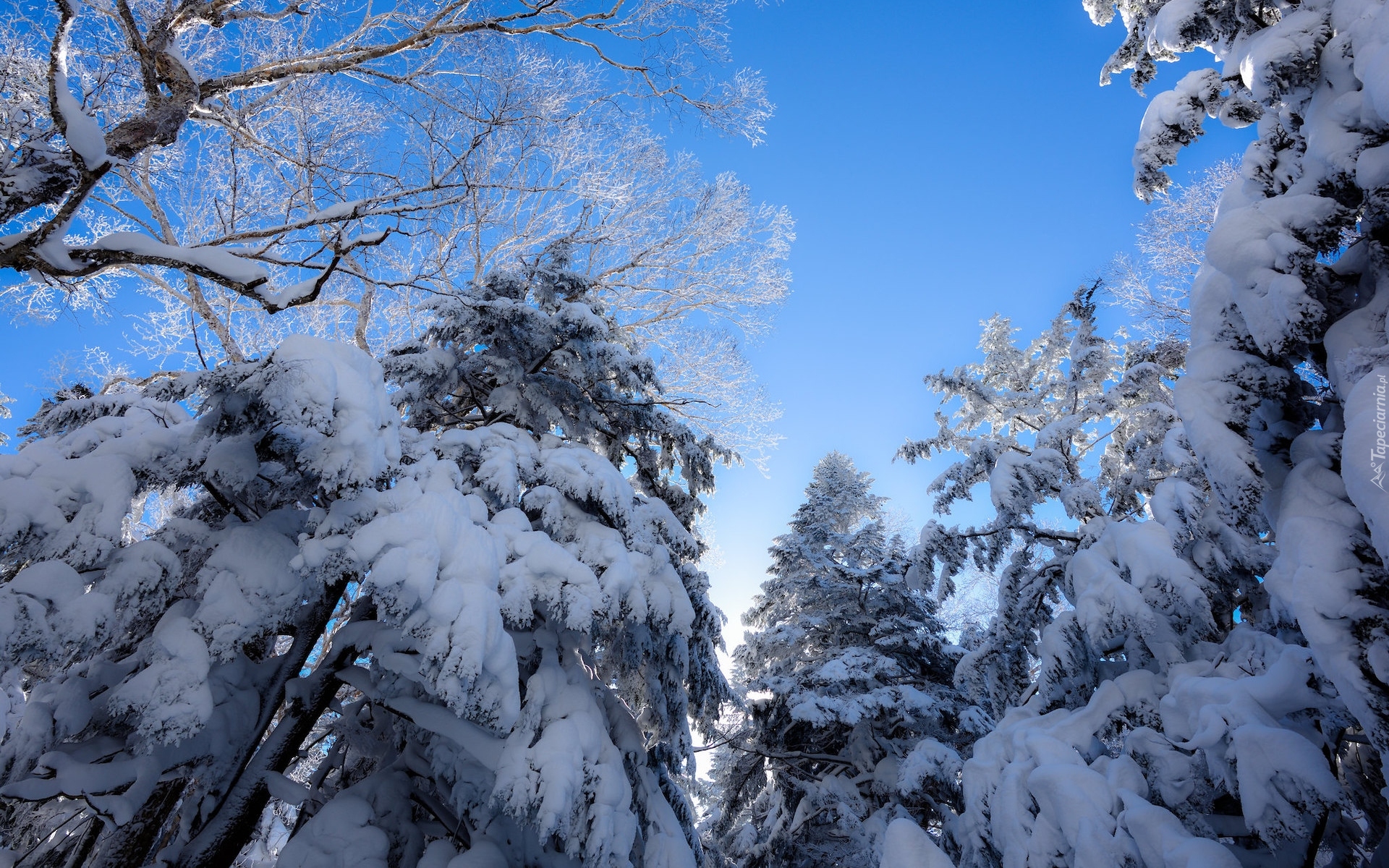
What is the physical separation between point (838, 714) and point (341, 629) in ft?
20.9

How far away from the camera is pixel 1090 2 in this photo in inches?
181

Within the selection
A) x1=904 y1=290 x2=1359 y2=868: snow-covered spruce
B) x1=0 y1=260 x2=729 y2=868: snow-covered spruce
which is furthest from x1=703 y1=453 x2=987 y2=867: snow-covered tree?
x1=0 y1=260 x2=729 y2=868: snow-covered spruce

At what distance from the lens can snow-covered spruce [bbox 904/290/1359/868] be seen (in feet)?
8.35

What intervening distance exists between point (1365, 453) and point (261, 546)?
193 inches

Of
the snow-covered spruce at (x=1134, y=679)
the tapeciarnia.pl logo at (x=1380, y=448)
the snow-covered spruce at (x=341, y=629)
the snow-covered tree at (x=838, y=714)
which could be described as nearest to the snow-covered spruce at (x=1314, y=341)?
the tapeciarnia.pl logo at (x=1380, y=448)

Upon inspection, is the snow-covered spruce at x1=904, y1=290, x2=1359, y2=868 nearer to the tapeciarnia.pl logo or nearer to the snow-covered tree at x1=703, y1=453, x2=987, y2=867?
the tapeciarnia.pl logo

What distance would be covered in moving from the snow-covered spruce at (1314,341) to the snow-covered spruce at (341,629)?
3133 millimetres

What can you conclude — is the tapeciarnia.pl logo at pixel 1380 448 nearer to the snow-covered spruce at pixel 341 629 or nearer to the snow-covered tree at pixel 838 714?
the snow-covered spruce at pixel 341 629

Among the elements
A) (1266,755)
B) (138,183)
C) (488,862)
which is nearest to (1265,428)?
(1266,755)

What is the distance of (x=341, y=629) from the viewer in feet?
13.1

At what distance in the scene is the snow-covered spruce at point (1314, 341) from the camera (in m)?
2.00

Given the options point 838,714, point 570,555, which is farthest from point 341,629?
point 838,714

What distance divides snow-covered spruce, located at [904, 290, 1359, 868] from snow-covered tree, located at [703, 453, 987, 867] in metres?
1.78

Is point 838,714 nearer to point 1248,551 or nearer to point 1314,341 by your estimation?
point 1248,551
